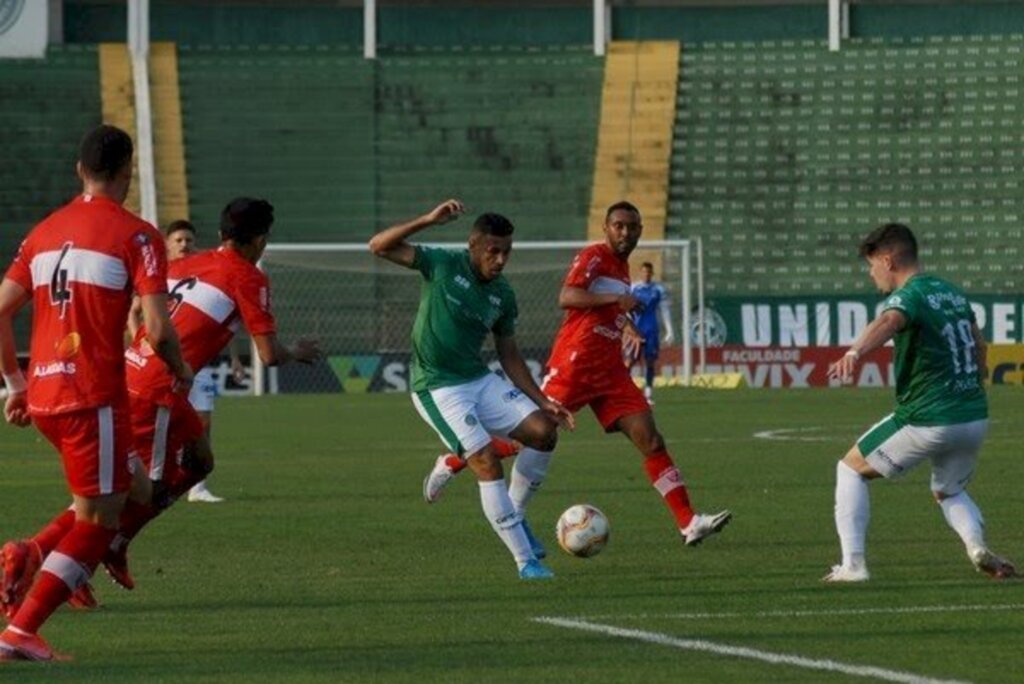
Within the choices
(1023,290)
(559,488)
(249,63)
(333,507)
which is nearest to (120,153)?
(333,507)

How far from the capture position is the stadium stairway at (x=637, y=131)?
46.9 m

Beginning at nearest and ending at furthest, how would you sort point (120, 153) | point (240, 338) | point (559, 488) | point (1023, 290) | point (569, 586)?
point (120, 153) → point (569, 586) → point (559, 488) → point (240, 338) → point (1023, 290)

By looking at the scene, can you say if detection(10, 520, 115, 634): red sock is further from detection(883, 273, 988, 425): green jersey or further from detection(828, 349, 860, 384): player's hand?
detection(883, 273, 988, 425): green jersey

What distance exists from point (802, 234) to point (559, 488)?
88.5 feet

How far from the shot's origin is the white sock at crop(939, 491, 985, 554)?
498 inches

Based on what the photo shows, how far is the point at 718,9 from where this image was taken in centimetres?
5081

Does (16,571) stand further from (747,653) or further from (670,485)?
(670,485)

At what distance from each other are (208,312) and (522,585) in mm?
2105

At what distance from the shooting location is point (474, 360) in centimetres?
1392

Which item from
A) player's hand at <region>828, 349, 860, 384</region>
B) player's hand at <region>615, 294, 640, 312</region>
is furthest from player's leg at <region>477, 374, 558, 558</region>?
player's hand at <region>828, 349, 860, 384</region>

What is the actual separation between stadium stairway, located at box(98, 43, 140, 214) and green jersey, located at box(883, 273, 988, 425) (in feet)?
114

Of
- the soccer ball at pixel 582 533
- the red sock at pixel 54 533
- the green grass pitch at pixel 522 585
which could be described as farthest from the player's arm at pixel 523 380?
the red sock at pixel 54 533

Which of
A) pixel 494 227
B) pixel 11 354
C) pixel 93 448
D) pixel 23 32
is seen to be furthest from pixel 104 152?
pixel 23 32

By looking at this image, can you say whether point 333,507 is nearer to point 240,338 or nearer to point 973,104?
point 240,338
